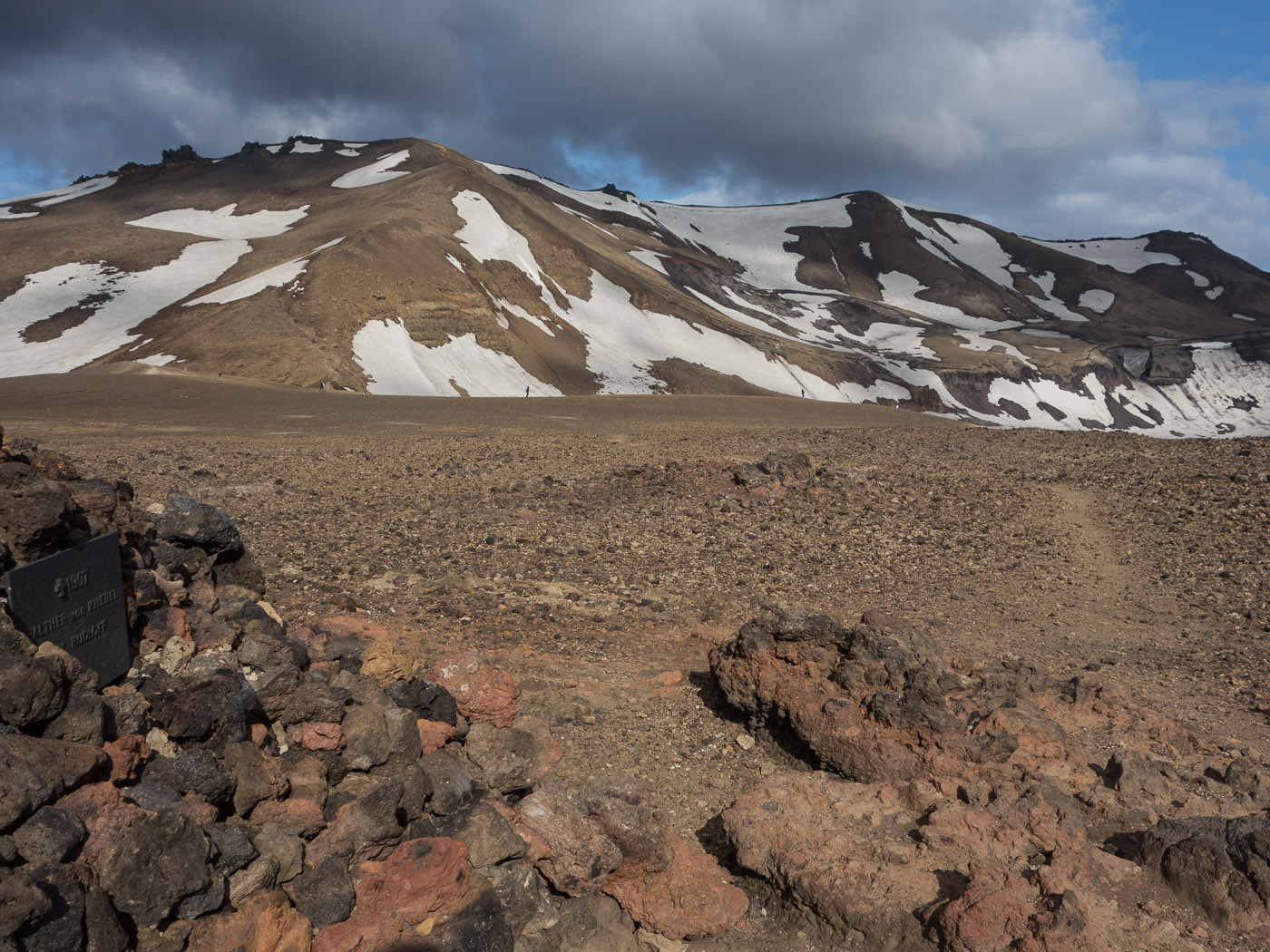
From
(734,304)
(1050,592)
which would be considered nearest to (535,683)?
(1050,592)

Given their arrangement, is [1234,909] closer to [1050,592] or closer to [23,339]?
[1050,592]

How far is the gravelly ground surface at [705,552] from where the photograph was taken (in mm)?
7781

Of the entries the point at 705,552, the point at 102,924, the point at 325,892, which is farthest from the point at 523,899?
the point at 705,552

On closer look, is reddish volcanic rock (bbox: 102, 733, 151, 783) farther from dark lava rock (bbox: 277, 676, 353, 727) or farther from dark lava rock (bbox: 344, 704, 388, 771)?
dark lava rock (bbox: 344, 704, 388, 771)

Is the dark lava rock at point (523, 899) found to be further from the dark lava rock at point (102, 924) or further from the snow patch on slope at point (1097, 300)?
the snow patch on slope at point (1097, 300)

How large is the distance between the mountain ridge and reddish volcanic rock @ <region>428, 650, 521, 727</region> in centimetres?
3216

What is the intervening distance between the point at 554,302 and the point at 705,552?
157ft

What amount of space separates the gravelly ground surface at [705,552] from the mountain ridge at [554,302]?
21.5 metres

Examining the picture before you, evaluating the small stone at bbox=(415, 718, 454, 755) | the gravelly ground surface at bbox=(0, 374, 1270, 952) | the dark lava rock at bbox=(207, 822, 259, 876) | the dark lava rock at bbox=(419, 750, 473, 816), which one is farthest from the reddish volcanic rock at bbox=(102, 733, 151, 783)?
the gravelly ground surface at bbox=(0, 374, 1270, 952)

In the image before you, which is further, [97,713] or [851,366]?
[851,366]

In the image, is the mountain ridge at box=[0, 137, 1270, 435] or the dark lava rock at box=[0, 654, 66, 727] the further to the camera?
the mountain ridge at box=[0, 137, 1270, 435]

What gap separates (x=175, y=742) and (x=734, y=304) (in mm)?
83960

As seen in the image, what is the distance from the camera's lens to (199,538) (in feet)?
24.9

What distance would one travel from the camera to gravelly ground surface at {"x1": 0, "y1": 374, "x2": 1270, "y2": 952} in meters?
7.78
